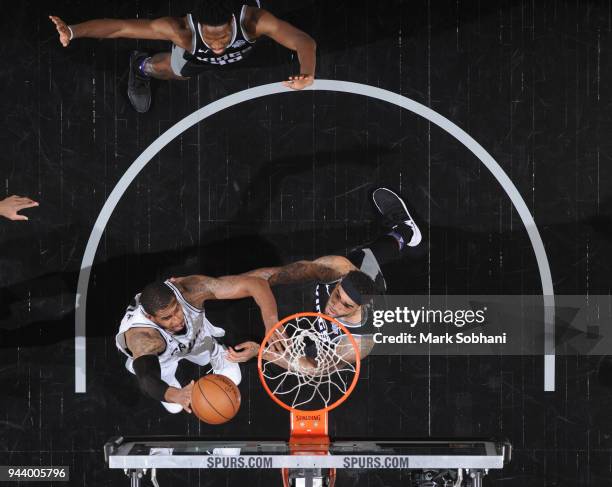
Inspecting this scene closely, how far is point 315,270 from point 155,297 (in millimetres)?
1472

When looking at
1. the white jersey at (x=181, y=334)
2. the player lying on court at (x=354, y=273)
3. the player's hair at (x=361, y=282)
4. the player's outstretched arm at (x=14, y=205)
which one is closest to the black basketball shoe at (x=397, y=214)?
the player lying on court at (x=354, y=273)

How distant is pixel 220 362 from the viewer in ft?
21.3

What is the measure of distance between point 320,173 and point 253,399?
2.16 meters

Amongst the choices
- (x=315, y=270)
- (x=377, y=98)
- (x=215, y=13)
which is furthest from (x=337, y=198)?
(x=215, y=13)

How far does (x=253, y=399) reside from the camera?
6.50 m

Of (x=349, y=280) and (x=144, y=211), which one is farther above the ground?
(x=144, y=211)

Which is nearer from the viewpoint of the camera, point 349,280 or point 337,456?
point 337,456

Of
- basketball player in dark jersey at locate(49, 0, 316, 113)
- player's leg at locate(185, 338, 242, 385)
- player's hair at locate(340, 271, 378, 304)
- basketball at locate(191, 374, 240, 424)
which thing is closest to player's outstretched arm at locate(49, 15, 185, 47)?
basketball player in dark jersey at locate(49, 0, 316, 113)

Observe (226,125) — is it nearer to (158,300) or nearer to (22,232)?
(158,300)

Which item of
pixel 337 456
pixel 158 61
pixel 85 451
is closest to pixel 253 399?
pixel 337 456

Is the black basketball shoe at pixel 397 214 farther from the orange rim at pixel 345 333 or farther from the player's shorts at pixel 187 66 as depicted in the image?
the player's shorts at pixel 187 66

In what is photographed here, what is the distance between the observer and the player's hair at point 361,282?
652 centimetres

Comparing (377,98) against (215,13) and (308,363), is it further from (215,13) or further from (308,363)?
(308,363)

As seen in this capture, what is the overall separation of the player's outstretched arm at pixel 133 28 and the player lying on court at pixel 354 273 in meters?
2.31
